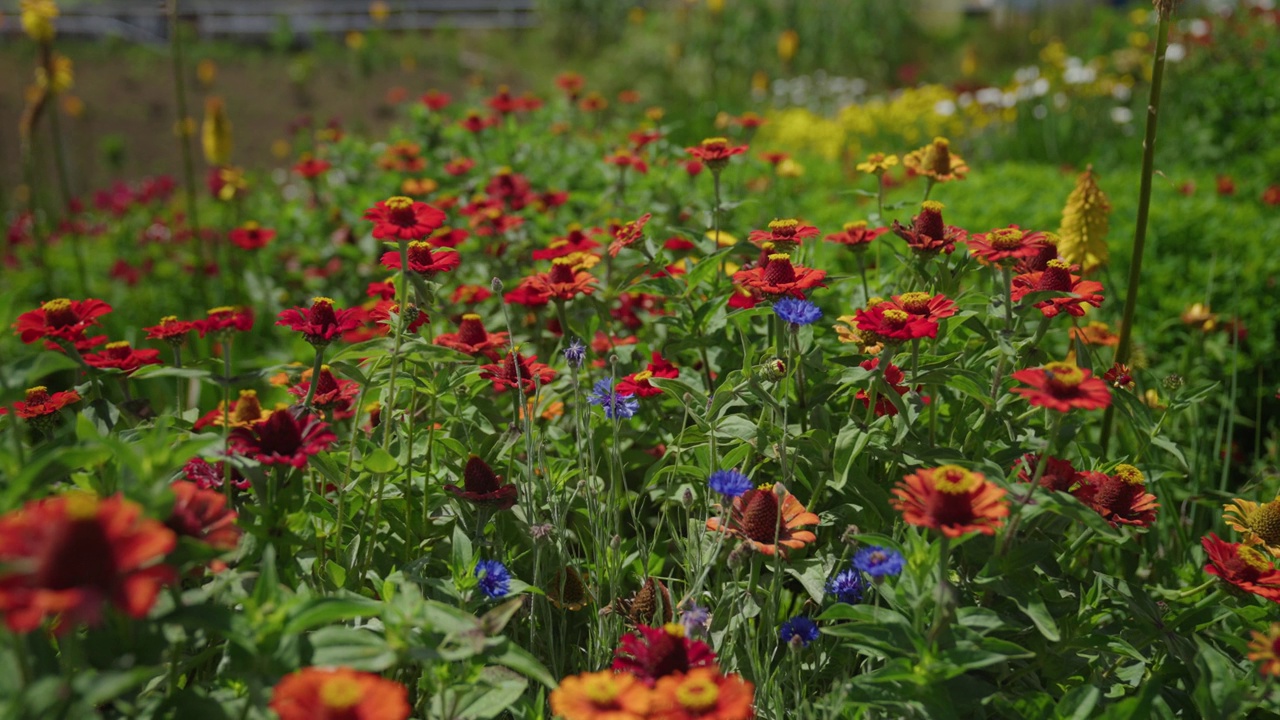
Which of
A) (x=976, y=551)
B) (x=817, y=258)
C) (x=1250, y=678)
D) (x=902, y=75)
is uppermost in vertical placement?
(x=902, y=75)

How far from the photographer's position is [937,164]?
84.2 inches

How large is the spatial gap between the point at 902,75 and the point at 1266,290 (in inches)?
282

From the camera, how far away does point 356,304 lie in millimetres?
3850

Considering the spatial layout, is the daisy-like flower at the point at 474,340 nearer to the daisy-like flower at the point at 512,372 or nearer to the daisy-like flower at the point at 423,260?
the daisy-like flower at the point at 512,372

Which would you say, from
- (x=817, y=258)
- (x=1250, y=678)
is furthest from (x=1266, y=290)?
(x=1250, y=678)

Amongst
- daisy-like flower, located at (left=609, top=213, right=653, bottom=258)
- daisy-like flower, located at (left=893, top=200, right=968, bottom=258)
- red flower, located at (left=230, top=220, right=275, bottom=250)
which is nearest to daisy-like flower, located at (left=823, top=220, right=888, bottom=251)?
daisy-like flower, located at (left=893, top=200, right=968, bottom=258)

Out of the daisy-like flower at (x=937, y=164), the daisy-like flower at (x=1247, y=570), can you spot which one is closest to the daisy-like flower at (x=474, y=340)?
the daisy-like flower at (x=937, y=164)

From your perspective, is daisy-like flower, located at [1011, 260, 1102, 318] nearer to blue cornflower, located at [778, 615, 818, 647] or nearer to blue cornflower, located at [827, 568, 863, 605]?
blue cornflower, located at [827, 568, 863, 605]

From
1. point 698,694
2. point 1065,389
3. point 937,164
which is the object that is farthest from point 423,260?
point 937,164

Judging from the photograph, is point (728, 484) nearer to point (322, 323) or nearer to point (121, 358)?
point (322, 323)

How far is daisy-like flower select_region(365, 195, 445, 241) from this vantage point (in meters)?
1.48

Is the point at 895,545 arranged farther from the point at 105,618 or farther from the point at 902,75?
the point at 902,75

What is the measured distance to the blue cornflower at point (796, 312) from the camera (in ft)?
4.58

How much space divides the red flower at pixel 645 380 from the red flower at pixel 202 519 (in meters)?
0.74
